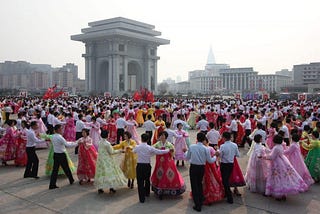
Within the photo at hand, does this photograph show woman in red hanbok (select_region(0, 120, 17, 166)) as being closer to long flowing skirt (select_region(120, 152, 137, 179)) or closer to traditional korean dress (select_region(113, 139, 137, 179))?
traditional korean dress (select_region(113, 139, 137, 179))

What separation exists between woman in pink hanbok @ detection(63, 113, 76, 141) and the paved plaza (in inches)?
212

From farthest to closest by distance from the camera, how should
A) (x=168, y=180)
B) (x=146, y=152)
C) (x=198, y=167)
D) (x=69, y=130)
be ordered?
(x=69, y=130) < (x=168, y=180) < (x=146, y=152) < (x=198, y=167)

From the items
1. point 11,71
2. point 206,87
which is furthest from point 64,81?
point 206,87

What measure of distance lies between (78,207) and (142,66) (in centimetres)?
6471

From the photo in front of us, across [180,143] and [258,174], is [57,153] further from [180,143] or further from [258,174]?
[258,174]

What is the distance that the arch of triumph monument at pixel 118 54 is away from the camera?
2502 inches

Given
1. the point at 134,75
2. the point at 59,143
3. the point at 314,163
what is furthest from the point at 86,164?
the point at 134,75

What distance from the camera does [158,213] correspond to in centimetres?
602

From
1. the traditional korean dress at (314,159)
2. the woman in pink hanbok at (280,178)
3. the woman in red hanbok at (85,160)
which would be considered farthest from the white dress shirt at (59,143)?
the traditional korean dress at (314,159)

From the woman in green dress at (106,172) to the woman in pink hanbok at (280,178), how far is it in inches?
121

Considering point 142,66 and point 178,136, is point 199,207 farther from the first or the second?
point 142,66

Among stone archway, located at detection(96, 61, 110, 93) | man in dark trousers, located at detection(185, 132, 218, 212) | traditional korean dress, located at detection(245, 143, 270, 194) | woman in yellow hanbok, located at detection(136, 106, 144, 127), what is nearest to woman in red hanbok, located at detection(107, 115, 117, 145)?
woman in yellow hanbok, located at detection(136, 106, 144, 127)

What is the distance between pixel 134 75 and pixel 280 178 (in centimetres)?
6911

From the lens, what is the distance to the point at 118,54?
207 feet
